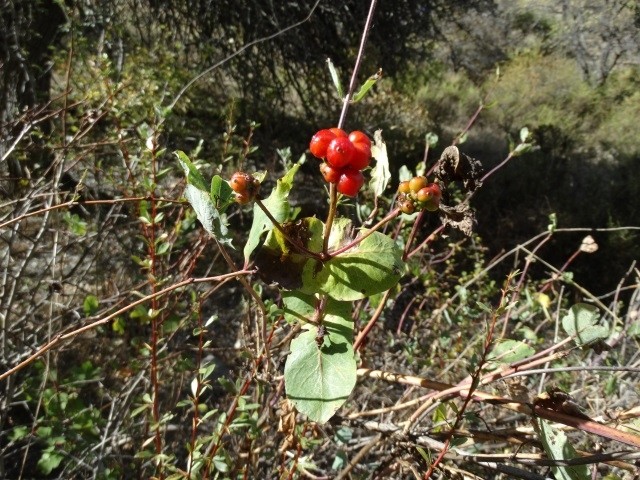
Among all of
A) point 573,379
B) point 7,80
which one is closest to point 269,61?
point 7,80

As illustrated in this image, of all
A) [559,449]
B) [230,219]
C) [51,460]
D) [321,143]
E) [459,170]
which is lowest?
[230,219]

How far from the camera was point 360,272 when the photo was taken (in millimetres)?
542

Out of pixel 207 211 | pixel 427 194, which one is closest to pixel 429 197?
pixel 427 194

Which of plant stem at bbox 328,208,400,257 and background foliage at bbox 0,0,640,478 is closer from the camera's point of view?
plant stem at bbox 328,208,400,257

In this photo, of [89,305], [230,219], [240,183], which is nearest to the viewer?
[240,183]

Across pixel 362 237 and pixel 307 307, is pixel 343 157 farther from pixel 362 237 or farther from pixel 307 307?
pixel 307 307

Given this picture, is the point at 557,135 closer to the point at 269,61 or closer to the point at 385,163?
the point at 269,61

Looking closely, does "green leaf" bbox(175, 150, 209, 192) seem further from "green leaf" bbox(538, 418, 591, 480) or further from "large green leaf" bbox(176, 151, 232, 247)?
"green leaf" bbox(538, 418, 591, 480)

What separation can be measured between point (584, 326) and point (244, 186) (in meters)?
0.48

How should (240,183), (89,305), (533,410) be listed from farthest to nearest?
(89,305) → (533,410) → (240,183)

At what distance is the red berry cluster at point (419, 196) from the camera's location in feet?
1.64

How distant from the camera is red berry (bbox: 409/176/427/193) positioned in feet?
1.64

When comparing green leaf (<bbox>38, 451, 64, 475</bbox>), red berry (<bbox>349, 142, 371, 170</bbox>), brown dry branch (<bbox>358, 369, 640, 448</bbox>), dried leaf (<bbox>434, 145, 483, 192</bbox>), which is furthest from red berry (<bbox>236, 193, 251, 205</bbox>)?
green leaf (<bbox>38, 451, 64, 475</bbox>)

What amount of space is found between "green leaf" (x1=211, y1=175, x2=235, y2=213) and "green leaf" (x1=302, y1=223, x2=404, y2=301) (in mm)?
116
